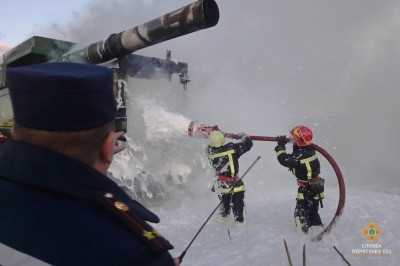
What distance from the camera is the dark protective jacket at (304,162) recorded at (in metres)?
5.30

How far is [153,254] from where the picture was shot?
0.92 m

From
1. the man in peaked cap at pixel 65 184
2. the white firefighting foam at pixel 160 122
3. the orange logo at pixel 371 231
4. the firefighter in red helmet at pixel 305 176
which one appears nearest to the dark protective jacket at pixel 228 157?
the firefighter in red helmet at pixel 305 176

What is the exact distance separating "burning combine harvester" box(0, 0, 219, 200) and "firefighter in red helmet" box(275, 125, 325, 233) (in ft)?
7.88

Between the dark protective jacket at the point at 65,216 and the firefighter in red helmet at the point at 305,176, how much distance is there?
464 centimetres

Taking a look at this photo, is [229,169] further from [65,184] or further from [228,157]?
[65,184]

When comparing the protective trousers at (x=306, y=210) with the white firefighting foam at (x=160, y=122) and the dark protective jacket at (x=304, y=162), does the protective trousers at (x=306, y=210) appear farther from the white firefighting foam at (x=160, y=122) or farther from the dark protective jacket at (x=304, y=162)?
the white firefighting foam at (x=160, y=122)

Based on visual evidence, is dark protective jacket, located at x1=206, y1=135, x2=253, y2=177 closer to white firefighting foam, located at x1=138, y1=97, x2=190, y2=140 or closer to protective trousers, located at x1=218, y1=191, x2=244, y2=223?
protective trousers, located at x1=218, y1=191, x2=244, y2=223

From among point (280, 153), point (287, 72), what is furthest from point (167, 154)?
point (287, 72)

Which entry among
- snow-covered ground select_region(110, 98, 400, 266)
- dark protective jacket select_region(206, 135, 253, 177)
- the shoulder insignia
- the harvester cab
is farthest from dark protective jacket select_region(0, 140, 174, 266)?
dark protective jacket select_region(206, 135, 253, 177)

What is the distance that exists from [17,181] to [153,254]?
0.41m

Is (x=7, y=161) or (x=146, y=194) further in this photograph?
(x=146, y=194)

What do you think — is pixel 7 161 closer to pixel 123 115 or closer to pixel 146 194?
pixel 123 115

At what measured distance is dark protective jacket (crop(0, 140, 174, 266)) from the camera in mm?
837

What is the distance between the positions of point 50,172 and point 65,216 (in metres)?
0.13
